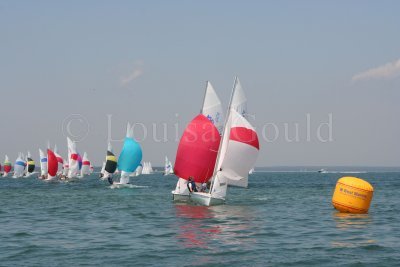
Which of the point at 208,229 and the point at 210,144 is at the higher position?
the point at 210,144

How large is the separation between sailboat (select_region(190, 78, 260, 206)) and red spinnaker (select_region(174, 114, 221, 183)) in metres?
2.88

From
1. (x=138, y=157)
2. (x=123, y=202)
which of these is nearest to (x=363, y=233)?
(x=123, y=202)

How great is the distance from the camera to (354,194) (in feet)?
115

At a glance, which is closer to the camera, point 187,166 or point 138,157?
point 187,166

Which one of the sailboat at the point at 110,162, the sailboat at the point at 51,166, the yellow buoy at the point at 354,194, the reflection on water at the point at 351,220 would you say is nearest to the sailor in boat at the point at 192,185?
the reflection on water at the point at 351,220

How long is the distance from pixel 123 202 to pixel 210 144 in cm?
1000

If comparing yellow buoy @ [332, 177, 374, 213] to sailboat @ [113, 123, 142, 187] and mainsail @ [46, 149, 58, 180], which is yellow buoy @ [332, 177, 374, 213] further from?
mainsail @ [46, 149, 58, 180]

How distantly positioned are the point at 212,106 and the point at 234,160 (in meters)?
6.98

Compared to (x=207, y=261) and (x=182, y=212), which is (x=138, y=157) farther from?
(x=207, y=261)

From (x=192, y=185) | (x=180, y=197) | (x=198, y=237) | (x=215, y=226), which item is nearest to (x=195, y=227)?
(x=215, y=226)

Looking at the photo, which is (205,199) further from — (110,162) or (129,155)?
(110,162)

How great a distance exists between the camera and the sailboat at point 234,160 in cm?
4091

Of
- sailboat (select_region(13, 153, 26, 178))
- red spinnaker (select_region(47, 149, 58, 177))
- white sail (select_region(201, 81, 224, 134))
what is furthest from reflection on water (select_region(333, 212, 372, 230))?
sailboat (select_region(13, 153, 26, 178))

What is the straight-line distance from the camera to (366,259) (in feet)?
71.2
